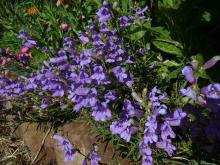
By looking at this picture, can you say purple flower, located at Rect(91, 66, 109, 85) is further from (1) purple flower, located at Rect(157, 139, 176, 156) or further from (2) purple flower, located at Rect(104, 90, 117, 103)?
(1) purple flower, located at Rect(157, 139, 176, 156)

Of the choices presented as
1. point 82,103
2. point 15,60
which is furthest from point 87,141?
point 15,60

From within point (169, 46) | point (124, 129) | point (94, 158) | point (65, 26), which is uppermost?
point (65, 26)

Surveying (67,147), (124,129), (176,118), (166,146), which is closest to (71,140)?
(67,147)

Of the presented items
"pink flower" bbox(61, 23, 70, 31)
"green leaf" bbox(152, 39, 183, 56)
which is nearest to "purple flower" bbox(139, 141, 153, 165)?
"green leaf" bbox(152, 39, 183, 56)

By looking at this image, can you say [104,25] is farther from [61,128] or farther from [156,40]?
[61,128]

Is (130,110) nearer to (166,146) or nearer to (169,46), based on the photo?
(166,146)

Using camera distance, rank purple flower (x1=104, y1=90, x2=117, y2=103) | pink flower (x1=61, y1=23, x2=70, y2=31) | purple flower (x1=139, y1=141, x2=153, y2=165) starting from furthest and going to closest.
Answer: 1. pink flower (x1=61, y1=23, x2=70, y2=31)
2. purple flower (x1=104, y1=90, x2=117, y2=103)
3. purple flower (x1=139, y1=141, x2=153, y2=165)
